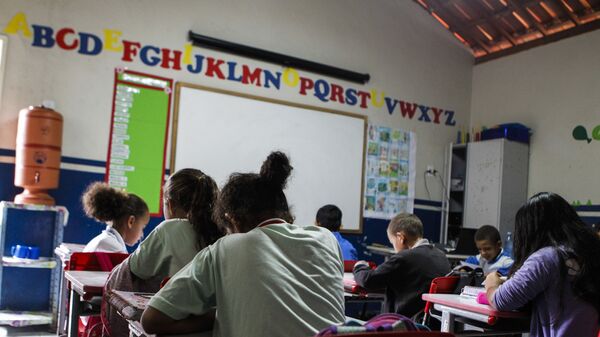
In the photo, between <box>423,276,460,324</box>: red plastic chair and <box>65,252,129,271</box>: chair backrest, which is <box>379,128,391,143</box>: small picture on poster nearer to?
<box>423,276,460,324</box>: red plastic chair

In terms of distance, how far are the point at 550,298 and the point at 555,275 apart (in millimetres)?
95

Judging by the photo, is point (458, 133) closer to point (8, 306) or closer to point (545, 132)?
point (545, 132)

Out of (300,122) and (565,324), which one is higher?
(300,122)

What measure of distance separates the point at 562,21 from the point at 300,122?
3.00m

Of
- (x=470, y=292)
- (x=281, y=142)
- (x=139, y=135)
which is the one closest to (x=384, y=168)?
(x=281, y=142)

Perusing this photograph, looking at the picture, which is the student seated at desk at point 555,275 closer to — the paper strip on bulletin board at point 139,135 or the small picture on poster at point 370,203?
the paper strip on bulletin board at point 139,135

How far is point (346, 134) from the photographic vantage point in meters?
5.88

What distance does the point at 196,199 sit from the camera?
212 cm

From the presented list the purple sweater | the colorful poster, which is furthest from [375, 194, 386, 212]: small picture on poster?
the purple sweater

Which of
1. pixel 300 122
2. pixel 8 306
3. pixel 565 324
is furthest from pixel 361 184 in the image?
pixel 565 324

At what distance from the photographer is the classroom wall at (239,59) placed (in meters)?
4.42

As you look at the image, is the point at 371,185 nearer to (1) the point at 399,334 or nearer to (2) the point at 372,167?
(2) the point at 372,167

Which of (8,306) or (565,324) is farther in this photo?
(8,306)

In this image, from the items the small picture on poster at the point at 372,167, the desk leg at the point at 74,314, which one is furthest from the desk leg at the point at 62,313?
the small picture on poster at the point at 372,167
